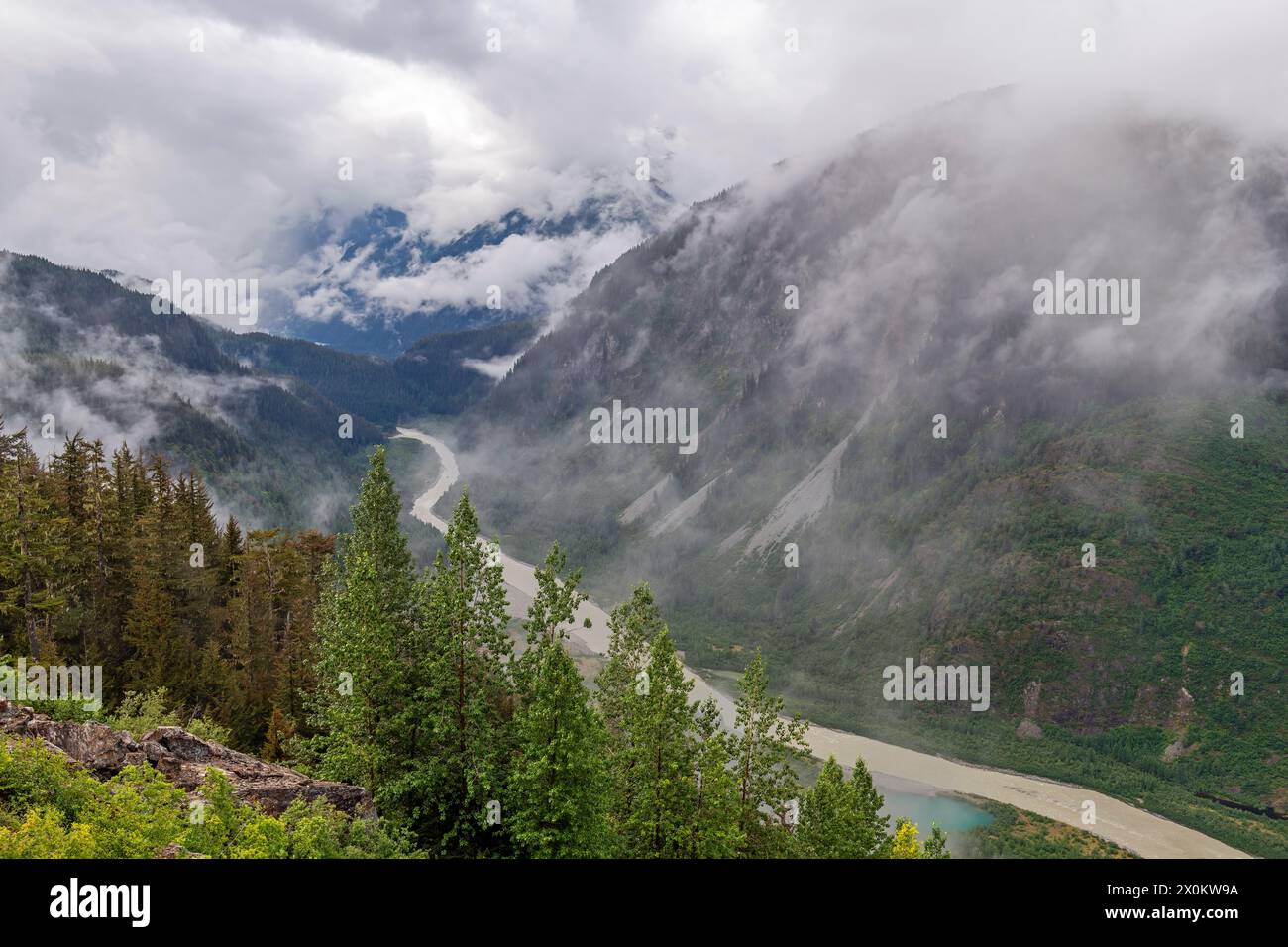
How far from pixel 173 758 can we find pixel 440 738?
10.6 m

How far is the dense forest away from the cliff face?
1.79 m

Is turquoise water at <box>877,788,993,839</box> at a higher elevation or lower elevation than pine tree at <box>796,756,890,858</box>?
lower

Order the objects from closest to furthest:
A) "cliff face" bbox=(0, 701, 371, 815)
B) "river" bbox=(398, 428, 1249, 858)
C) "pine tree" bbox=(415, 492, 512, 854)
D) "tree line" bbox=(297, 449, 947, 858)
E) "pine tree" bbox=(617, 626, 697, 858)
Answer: "cliff face" bbox=(0, 701, 371, 815)
"tree line" bbox=(297, 449, 947, 858)
"pine tree" bbox=(617, 626, 697, 858)
"pine tree" bbox=(415, 492, 512, 854)
"river" bbox=(398, 428, 1249, 858)

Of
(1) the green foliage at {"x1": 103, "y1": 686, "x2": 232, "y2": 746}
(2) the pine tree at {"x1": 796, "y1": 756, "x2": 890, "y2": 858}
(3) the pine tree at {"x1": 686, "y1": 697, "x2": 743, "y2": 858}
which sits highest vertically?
(1) the green foliage at {"x1": 103, "y1": 686, "x2": 232, "y2": 746}

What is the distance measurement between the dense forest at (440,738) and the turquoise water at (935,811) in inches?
3097

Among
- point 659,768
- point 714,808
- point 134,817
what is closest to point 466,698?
point 659,768

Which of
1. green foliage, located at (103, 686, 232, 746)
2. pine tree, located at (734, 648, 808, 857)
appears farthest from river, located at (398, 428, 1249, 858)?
green foliage, located at (103, 686, 232, 746)

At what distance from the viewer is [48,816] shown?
1912cm

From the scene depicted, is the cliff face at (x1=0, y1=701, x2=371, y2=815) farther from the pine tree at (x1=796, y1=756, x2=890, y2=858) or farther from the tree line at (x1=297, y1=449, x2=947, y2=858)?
the pine tree at (x1=796, y1=756, x2=890, y2=858)

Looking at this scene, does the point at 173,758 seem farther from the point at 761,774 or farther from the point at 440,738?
the point at 761,774

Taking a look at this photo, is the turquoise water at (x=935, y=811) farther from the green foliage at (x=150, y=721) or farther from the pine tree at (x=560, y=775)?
the green foliage at (x=150, y=721)

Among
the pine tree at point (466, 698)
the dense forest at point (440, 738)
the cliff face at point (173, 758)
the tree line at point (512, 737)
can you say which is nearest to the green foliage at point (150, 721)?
the dense forest at point (440, 738)

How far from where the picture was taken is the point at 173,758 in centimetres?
2855

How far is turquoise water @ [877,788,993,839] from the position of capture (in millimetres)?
115562
